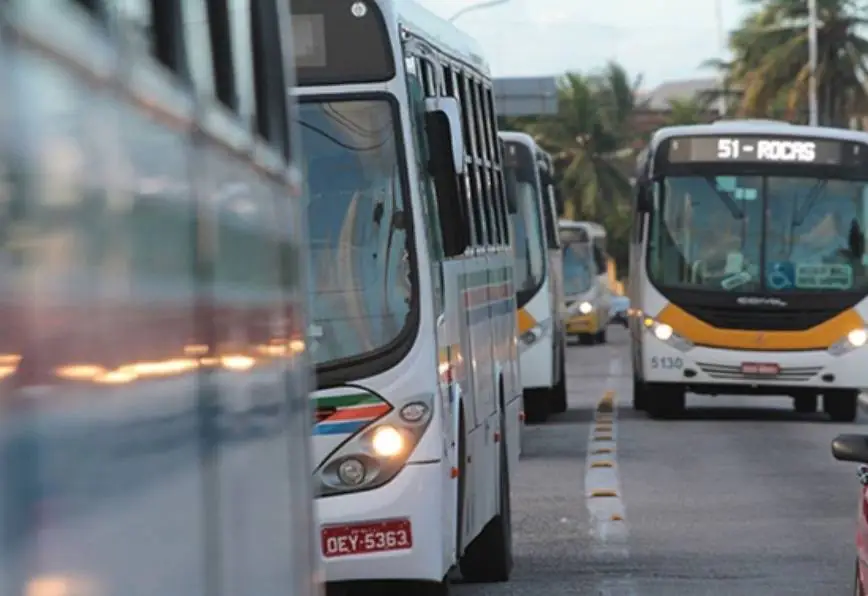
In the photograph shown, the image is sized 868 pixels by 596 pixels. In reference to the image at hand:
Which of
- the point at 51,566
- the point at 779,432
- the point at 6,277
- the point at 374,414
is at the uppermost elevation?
the point at 6,277

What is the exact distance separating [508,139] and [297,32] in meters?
16.1

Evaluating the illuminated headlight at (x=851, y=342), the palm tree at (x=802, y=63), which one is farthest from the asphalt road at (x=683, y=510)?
the palm tree at (x=802, y=63)

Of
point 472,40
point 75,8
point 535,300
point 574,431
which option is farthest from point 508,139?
point 75,8

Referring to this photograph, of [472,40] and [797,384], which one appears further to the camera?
[797,384]

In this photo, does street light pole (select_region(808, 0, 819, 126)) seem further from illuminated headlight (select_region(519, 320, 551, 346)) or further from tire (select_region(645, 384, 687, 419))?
illuminated headlight (select_region(519, 320, 551, 346))

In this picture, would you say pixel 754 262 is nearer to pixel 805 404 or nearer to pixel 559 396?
pixel 559 396

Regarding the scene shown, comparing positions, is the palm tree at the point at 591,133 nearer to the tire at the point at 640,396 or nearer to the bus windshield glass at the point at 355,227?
the tire at the point at 640,396

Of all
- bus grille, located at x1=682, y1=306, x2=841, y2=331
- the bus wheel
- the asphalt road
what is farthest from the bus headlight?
the bus wheel

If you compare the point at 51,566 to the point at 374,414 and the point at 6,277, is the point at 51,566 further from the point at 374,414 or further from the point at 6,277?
the point at 374,414

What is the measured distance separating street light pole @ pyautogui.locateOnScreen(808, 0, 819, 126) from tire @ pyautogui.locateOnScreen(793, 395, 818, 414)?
41007mm

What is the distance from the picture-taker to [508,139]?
1002 inches

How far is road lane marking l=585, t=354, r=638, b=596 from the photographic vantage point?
12016 millimetres

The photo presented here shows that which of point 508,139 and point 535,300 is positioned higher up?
point 508,139

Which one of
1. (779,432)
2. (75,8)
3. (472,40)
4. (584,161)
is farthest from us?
(584,161)
